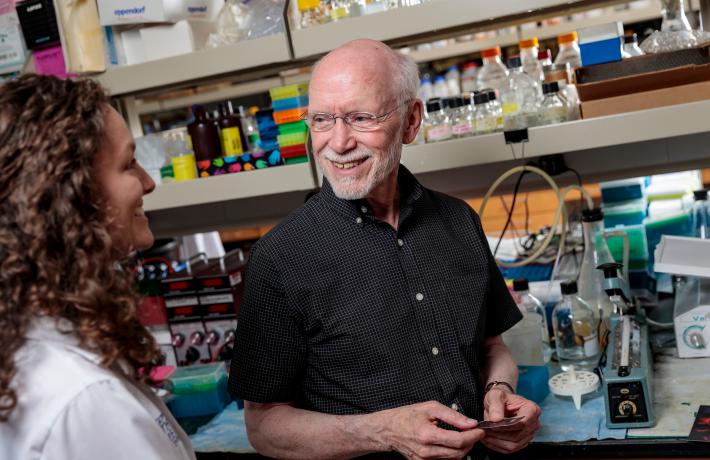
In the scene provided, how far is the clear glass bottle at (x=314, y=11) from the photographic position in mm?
2322

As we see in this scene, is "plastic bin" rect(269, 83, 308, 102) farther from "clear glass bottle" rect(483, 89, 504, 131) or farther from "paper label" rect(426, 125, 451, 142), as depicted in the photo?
"clear glass bottle" rect(483, 89, 504, 131)

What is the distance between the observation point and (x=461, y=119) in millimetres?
2348

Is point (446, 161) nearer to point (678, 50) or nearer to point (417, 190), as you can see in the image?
point (417, 190)

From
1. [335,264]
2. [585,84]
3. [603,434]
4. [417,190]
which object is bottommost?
[603,434]

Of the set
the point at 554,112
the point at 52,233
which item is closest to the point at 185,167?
the point at 554,112

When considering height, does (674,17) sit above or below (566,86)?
above

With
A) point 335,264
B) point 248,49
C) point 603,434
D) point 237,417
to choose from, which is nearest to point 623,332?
point 603,434

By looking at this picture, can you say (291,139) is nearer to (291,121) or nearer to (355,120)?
(291,121)

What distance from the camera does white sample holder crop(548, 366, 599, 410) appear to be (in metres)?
1.97

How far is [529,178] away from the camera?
263cm

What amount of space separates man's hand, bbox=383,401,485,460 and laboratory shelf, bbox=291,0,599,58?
3.69 feet

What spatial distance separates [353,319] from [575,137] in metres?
0.90

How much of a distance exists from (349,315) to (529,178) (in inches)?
45.3

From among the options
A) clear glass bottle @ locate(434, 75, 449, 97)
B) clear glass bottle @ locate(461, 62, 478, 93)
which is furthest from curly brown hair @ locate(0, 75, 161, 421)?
clear glass bottle @ locate(434, 75, 449, 97)
